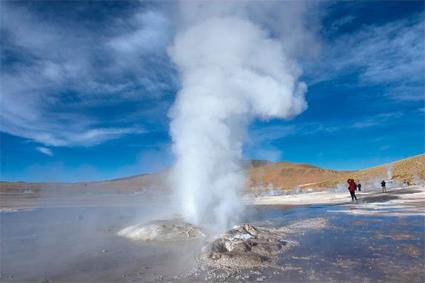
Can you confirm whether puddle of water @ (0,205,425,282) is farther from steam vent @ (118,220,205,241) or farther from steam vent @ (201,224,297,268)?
steam vent @ (118,220,205,241)

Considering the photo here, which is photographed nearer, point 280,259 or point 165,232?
point 280,259

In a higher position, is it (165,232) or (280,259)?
(165,232)

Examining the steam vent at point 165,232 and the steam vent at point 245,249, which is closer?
the steam vent at point 245,249

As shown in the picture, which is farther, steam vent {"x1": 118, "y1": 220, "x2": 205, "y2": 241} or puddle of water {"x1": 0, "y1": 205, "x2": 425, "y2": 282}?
steam vent {"x1": 118, "y1": 220, "x2": 205, "y2": 241}

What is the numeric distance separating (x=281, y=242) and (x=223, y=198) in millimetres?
7127

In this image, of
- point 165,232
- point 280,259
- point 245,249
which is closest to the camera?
point 280,259

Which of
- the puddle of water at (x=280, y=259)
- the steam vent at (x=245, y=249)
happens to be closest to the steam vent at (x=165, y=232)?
the puddle of water at (x=280, y=259)

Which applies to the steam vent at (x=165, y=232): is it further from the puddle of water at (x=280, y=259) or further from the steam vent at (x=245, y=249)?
the steam vent at (x=245, y=249)

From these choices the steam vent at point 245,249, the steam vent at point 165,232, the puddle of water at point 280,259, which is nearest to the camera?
the puddle of water at point 280,259

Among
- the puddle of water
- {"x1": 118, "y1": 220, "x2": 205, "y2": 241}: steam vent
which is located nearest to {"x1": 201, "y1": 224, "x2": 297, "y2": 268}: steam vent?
the puddle of water

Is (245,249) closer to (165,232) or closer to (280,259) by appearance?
(280,259)

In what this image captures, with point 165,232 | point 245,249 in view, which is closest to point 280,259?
point 245,249

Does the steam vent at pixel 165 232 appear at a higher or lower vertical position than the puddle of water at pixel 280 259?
higher

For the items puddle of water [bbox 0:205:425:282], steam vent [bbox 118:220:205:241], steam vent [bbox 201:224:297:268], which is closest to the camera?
puddle of water [bbox 0:205:425:282]
